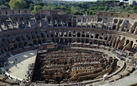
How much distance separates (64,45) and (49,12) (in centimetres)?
→ 1256

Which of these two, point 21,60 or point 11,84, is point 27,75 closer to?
point 11,84

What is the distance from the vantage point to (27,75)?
1772cm

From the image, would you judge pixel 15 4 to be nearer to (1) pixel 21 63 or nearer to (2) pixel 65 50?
(2) pixel 65 50

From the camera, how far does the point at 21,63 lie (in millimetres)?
21484

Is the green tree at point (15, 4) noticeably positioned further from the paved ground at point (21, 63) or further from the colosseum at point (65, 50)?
the paved ground at point (21, 63)

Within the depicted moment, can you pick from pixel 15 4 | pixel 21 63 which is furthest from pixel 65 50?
pixel 15 4

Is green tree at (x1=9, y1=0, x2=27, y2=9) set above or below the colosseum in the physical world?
above

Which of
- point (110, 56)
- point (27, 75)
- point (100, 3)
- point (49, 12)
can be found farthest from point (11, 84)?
point (100, 3)

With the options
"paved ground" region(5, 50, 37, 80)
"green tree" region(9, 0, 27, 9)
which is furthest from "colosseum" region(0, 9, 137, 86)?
"green tree" region(9, 0, 27, 9)

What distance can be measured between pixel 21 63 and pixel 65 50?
11.4 meters

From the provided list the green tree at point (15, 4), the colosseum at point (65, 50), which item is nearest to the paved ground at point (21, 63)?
the colosseum at point (65, 50)

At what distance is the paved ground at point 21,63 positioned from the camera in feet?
60.0

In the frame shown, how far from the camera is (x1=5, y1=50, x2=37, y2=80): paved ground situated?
18288 millimetres

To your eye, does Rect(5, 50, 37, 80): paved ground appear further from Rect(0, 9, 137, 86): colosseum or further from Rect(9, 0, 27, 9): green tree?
Rect(9, 0, 27, 9): green tree
